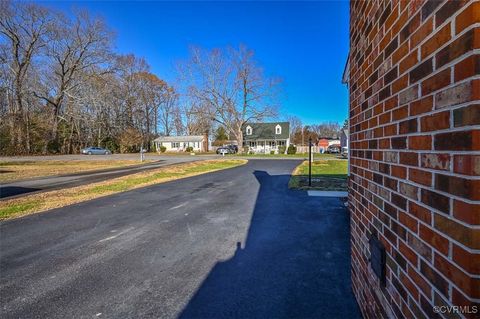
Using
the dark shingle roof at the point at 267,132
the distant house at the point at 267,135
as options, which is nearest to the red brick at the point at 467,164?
the distant house at the point at 267,135

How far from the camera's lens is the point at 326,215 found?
6.26 m

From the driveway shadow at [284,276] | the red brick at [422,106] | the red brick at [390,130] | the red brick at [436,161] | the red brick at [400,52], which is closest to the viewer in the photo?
the red brick at [436,161]

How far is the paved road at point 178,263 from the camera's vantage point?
8.98 feet

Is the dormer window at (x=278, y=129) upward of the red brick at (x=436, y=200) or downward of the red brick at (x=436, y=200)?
upward

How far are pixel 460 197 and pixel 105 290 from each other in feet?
11.1

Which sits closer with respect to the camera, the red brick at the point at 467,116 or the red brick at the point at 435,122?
the red brick at the point at 467,116

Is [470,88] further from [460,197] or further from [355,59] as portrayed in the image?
[355,59]

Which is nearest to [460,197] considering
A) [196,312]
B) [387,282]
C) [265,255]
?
[387,282]

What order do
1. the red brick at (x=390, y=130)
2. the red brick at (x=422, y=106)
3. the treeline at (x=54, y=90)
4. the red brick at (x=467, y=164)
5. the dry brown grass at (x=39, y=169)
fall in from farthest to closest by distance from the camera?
the treeline at (x=54, y=90), the dry brown grass at (x=39, y=169), the red brick at (x=390, y=130), the red brick at (x=422, y=106), the red brick at (x=467, y=164)

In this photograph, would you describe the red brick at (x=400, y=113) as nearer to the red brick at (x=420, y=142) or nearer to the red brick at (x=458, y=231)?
the red brick at (x=420, y=142)

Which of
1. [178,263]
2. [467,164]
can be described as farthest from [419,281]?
[178,263]

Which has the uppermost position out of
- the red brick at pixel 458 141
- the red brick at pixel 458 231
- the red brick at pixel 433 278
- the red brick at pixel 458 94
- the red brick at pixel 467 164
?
the red brick at pixel 458 94

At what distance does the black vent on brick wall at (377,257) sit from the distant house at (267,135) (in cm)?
5241

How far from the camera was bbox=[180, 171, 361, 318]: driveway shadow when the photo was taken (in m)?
2.65
